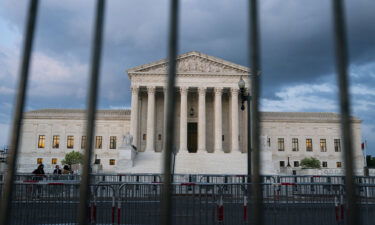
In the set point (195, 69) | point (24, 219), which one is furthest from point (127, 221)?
point (195, 69)

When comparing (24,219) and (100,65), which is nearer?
(100,65)

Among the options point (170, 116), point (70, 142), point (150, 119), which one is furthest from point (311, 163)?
point (170, 116)

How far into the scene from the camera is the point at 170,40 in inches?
83.1

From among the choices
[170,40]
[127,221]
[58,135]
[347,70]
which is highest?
[58,135]

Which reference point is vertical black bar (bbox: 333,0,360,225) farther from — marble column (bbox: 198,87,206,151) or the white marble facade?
marble column (bbox: 198,87,206,151)

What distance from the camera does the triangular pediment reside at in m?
49.2

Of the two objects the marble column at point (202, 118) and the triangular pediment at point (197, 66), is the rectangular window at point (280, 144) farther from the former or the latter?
the marble column at point (202, 118)

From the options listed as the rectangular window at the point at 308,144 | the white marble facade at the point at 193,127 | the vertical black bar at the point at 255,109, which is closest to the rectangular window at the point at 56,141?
the white marble facade at the point at 193,127

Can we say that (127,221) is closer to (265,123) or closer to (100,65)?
(100,65)

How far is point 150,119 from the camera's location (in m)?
48.8

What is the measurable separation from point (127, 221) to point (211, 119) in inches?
1728

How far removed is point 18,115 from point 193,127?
5124cm

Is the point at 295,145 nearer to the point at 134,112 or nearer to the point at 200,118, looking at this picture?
the point at 200,118

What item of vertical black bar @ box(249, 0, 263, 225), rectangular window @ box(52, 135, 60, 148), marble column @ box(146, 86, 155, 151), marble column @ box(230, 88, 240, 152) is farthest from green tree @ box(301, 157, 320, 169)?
vertical black bar @ box(249, 0, 263, 225)
